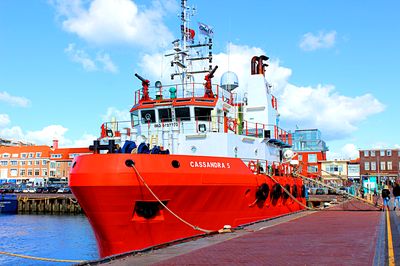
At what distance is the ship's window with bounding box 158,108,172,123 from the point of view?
19381 millimetres

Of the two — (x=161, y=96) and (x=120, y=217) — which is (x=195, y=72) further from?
(x=120, y=217)

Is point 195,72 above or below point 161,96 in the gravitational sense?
above

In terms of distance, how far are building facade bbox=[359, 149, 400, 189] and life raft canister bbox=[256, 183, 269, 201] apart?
65.9 meters

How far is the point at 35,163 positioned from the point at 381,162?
7699 centimetres

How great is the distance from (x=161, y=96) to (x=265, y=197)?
6.91 meters

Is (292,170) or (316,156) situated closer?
(292,170)

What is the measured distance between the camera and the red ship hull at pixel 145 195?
1359cm

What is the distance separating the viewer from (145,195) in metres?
13.9

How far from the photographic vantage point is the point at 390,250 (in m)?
9.45

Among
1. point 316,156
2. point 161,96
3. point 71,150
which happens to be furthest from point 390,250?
point 71,150

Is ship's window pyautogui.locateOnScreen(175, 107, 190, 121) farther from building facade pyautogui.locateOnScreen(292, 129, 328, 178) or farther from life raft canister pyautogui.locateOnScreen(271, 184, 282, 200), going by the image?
building facade pyautogui.locateOnScreen(292, 129, 328, 178)

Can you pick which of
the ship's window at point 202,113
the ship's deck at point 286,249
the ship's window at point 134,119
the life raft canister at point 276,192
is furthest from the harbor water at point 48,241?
the ship's deck at point 286,249

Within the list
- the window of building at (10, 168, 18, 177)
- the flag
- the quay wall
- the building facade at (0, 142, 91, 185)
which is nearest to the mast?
the flag

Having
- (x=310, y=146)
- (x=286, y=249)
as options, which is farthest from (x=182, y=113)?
(x=310, y=146)
